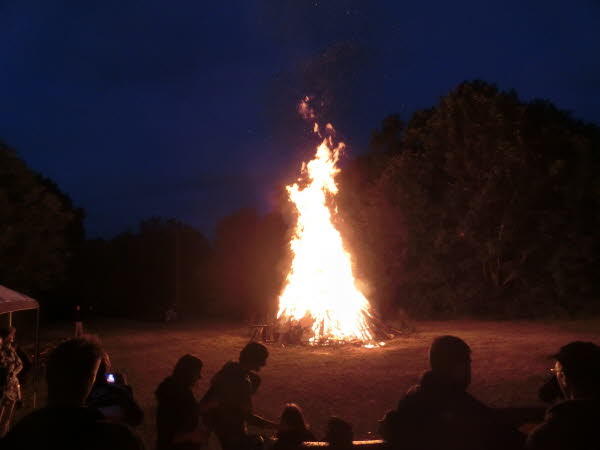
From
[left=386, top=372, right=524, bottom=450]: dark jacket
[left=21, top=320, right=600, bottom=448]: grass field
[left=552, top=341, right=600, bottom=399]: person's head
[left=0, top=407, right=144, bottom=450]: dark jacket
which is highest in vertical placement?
[left=552, top=341, right=600, bottom=399]: person's head

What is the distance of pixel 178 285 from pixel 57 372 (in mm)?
32490

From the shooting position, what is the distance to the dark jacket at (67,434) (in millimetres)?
1946

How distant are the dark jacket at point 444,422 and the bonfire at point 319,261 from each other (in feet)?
49.3

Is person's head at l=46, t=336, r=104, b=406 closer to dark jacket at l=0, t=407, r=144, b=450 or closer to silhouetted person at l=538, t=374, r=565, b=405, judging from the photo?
dark jacket at l=0, t=407, r=144, b=450

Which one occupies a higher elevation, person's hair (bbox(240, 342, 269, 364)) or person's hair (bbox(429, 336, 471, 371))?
person's hair (bbox(429, 336, 471, 371))

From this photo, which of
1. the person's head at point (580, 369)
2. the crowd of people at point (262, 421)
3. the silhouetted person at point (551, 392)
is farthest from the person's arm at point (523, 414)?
the person's head at point (580, 369)

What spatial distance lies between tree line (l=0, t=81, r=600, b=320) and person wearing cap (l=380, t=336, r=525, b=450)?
1778 centimetres

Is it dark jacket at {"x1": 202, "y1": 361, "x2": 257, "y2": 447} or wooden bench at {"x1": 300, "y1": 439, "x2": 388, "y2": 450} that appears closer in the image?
wooden bench at {"x1": 300, "y1": 439, "x2": 388, "y2": 450}

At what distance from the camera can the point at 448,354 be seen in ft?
9.27

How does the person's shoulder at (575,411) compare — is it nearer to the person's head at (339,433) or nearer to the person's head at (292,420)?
the person's head at (339,433)

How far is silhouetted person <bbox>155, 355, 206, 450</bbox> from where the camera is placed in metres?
3.54

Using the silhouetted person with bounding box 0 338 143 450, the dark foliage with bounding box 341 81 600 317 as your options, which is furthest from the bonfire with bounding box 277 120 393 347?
the silhouetted person with bounding box 0 338 143 450

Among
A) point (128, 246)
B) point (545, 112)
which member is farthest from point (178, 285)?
point (545, 112)

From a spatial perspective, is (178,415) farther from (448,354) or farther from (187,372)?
(448,354)
